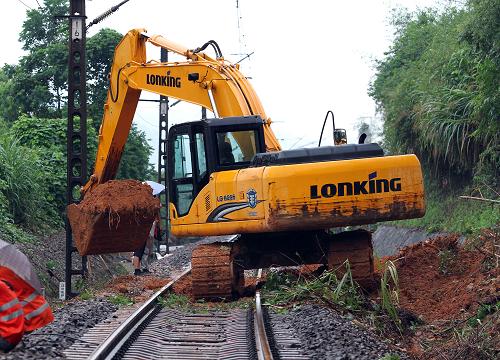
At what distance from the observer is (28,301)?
414 inches

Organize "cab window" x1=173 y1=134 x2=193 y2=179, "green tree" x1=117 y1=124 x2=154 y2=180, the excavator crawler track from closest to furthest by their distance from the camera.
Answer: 1. the excavator crawler track
2. "cab window" x1=173 y1=134 x2=193 y2=179
3. "green tree" x1=117 y1=124 x2=154 y2=180

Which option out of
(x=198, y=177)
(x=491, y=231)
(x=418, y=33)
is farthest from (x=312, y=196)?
(x=418, y=33)

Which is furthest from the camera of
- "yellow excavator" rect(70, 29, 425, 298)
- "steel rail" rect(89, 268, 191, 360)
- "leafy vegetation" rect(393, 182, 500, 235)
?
"leafy vegetation" rect(393, 182, 500, 235)

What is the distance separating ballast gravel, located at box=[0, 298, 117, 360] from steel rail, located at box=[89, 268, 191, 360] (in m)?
0.40

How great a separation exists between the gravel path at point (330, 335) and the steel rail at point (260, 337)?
220mm

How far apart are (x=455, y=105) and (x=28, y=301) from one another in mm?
18214

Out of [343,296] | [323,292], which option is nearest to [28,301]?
[323,292]

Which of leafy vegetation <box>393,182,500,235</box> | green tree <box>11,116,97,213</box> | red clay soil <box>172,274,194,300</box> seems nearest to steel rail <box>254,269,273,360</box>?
red clay soil <box>172,274,194,300</box>

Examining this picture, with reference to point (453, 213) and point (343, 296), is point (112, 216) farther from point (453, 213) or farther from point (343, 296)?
point (453, 213)

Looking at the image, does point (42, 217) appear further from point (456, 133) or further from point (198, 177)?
point (198, 177)

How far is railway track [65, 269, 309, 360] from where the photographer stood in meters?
10.4

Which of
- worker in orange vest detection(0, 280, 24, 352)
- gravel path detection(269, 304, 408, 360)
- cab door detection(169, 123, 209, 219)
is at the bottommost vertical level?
gravel path detection(269, 304, 408, 360)

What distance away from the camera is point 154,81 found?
57.2 ft

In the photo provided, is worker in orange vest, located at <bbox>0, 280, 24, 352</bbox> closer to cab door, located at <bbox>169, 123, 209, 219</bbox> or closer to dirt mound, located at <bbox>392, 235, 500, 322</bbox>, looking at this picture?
dirt mound, located at <bbox>392, 235, 500, 322</bbox>
